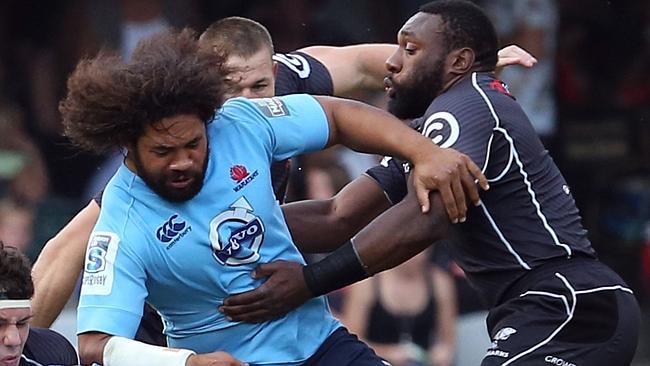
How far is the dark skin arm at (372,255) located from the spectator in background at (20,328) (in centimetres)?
81

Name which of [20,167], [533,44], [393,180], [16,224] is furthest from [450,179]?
[533,44]

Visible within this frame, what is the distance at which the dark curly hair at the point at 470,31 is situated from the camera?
5539mm

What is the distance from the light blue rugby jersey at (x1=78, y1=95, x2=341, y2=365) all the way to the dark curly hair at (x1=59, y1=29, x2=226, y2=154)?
0.13m

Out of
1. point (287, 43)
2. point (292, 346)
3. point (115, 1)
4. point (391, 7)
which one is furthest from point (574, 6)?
point (292, 346)

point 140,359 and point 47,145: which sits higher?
point 140,359

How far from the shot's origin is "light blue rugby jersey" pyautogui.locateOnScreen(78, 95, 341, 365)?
15.9 ft

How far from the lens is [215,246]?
16.1ft

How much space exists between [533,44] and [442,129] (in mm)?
5190

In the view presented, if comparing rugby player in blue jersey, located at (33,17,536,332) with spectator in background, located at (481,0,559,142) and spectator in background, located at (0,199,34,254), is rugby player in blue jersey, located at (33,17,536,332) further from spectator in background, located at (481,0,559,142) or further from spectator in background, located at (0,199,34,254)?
spectator in background, located at (481,0,559,142)

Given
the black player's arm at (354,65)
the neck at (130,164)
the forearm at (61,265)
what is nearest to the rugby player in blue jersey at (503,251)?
the neck at (130,164)

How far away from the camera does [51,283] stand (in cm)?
618

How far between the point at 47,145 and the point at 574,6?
364 cm

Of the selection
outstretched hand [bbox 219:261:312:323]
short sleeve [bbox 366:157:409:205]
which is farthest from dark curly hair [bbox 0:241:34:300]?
short sleeve [bbox 366:157:409:205]

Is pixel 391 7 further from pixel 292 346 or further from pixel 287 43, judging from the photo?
pixel 292 346
